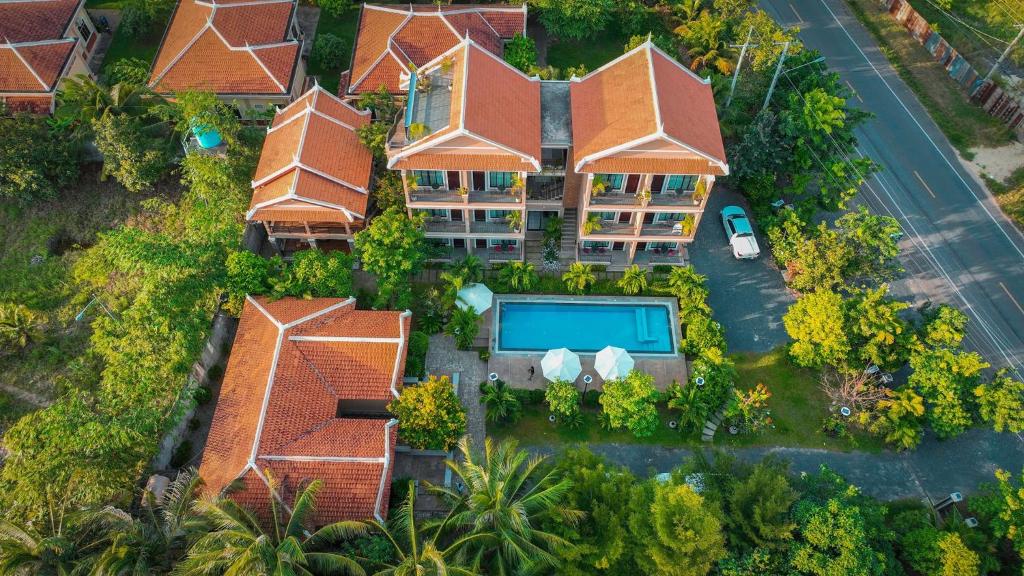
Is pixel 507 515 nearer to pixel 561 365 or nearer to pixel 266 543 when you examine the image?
pixel 266 543

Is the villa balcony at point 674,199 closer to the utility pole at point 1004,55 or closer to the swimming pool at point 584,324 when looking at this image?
the swimming pool at point 584,324

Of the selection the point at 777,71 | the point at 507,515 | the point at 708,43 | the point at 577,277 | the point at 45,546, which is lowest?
the point at 577,277

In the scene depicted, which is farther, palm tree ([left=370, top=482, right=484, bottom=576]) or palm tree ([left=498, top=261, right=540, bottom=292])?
palm tree ([left=498, top=261, right=540, bottom=292])

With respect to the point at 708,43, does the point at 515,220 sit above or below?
below

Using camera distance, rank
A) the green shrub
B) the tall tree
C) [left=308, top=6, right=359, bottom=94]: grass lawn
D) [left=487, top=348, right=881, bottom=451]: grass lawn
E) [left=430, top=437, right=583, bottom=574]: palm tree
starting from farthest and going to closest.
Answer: [left=308, top=6, right=359, bottom=94]: grass lawn
the green shrub
the tall tree
[left=487, top=348, right=881, bottom=451]: grass lawn
[left=430, top=437, right=583, bottom=574]: palm tree

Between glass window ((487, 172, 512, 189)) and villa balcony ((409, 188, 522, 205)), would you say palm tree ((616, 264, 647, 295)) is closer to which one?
villa balcony ((409, 188, 522, 205))

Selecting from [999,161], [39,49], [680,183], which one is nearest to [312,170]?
[680,183]

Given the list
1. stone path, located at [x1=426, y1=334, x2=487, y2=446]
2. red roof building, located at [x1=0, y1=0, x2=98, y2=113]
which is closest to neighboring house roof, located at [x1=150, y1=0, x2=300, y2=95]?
red roof building, located at [x1=0, y1=0, x2=98, y2=113]
